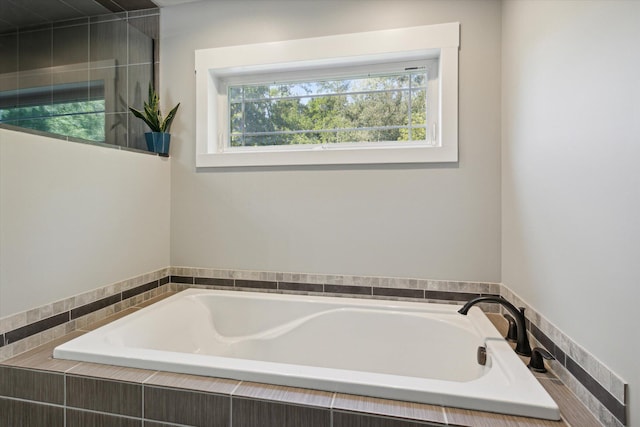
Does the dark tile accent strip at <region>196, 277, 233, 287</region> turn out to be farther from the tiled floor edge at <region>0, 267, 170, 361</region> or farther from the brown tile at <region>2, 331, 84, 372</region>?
the brown tile at <region>2, 331, 84, 372</region>

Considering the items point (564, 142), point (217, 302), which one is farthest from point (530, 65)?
point (217, 302)

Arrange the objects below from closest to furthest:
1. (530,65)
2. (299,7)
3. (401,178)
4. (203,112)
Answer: (530,65)
(401,178)
(299,7)
(203,112)

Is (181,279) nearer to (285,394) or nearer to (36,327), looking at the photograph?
(36,327)

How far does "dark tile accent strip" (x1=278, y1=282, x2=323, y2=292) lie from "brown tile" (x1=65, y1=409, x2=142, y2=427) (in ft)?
3.53

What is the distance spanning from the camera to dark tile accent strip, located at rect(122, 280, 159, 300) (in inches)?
73.5

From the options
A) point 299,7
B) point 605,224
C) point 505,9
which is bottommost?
point 605,224

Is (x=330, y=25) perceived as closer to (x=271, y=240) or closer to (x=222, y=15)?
(x=222, y=15)

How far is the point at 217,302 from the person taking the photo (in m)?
2.00

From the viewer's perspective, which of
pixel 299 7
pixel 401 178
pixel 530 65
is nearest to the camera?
pixel 530 65

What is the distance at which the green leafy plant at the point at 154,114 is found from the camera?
212 centimetres

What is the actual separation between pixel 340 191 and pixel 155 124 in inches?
49.6

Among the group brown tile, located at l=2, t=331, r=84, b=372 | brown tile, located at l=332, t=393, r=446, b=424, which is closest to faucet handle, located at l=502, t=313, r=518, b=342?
brown tile, located at l=332, t=393, r=446, b=424

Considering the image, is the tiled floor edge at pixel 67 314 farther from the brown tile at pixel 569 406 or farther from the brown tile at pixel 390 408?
the brown tile at pixel 569 406

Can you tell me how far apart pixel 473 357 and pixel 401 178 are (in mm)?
963
